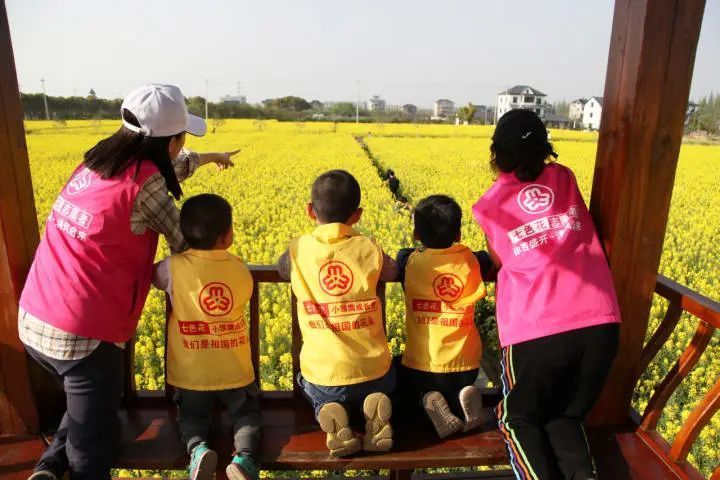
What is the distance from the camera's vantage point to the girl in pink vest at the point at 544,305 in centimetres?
203

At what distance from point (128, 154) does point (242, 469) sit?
46.8 inches

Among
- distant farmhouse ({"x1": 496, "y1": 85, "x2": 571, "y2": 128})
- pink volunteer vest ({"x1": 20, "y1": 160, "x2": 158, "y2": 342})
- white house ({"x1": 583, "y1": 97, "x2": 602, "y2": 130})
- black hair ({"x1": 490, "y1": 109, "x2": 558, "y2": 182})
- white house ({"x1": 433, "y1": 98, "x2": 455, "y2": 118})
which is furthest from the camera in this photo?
white house ({"x1": 433, "y1": 98, "x2": 455, "y2": 118})

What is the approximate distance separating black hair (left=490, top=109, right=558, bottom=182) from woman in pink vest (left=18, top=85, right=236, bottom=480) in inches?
46.9

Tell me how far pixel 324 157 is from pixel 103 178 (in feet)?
46.1

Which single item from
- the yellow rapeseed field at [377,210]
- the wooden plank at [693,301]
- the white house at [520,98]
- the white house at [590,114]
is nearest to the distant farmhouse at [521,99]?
the white house at [520,98]

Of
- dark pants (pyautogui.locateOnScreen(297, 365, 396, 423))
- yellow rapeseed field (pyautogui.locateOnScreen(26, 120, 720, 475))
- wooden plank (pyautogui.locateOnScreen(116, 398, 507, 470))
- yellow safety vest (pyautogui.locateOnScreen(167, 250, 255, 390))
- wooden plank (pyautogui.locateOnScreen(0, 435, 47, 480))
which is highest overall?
yellow safety vest (pyautogui.locateOnScreen(167, 250, 255, 390))

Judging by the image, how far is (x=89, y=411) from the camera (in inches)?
79.7

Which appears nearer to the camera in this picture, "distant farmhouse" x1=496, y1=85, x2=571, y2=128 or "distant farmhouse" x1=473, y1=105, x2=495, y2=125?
"distant farmhouse" x1=496, y1=85, x2=571, y2=128

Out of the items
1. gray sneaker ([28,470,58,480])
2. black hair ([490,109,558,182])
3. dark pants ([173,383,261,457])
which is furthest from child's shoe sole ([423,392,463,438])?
gray sneaker ([28,470,58,480])

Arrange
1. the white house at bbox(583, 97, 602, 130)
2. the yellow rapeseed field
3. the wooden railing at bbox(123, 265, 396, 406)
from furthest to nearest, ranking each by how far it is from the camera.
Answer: the white house at bbox(583, 97, 602, 130)
the yellow rapeseed field
the wooden railing at bbox(123, 265, 396, 406)

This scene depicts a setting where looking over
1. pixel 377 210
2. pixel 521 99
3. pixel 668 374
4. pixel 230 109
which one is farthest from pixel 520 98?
pixel 668 374

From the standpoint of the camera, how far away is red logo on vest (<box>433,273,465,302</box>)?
231 cm

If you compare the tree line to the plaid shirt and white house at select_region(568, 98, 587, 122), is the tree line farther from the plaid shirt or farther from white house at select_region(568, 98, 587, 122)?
the plaid shirt

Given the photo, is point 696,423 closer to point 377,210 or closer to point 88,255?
point 88,255
